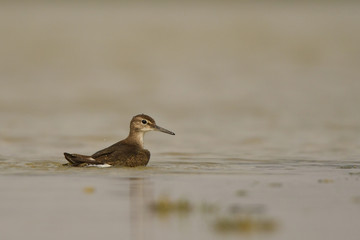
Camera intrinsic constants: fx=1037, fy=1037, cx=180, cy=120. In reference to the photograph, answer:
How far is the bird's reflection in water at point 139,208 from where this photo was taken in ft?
38.5

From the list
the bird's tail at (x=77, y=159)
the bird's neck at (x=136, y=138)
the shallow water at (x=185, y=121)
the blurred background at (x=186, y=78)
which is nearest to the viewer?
the shallow water at (x=185, y=121)

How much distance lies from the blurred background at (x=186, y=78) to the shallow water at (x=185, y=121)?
0.09 meters

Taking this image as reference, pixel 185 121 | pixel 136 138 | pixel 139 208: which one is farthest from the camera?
pixel 185 121

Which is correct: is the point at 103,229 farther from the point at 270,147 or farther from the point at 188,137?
the point at 188,137

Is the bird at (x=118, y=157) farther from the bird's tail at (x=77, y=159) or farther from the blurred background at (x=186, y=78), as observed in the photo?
the blurred background at (x=186, y=78)

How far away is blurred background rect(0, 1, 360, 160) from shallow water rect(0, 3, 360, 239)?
91mm

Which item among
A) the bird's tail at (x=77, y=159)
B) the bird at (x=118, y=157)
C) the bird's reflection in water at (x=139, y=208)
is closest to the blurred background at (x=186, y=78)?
the bird at (x=118, y=157)

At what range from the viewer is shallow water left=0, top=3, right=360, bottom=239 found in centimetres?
1268

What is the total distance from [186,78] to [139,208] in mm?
27244

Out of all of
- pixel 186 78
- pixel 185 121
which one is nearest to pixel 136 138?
pixel 185 121

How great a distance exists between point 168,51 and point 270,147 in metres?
27.3

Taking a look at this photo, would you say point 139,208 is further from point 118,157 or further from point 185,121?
point 185,121

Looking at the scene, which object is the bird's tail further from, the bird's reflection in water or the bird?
the bird's reflection in water

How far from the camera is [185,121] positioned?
93.0 feet
